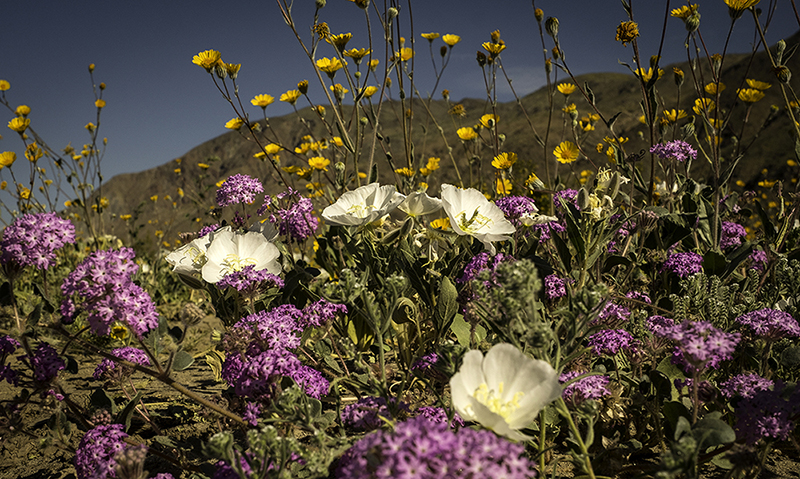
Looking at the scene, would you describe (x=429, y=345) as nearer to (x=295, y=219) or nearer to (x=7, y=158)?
(x=295, y=219)

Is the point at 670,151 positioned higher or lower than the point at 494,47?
lower

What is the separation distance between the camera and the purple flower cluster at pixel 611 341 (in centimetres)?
133

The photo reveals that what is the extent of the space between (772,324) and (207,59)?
2.50m

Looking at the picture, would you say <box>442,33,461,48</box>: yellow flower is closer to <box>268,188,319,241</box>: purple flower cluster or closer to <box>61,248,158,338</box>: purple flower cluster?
<box>268,188,319,241</box>: purple flower cluster

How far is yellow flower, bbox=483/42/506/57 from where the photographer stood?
9.80 feet

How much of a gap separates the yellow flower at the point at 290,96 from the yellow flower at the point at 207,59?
85 centimetres

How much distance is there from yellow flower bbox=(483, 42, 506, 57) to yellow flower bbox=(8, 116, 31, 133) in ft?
11.4

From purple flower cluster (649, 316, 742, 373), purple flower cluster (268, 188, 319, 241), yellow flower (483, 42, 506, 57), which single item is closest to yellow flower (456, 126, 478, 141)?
yellow flower (483, 42, 506, 57)

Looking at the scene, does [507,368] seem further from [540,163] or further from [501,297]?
[540,163]

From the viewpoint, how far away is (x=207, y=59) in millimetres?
2322

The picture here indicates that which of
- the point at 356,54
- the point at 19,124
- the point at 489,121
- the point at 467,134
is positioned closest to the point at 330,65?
the point at 356,54

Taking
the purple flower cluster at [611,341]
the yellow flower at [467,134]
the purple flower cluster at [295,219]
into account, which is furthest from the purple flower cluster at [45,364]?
the yellow flower at [467,134]

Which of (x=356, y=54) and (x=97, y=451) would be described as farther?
(x=356, y=54)

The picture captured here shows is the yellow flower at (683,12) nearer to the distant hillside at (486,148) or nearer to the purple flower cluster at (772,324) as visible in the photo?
the distant hillside at (486,148)
